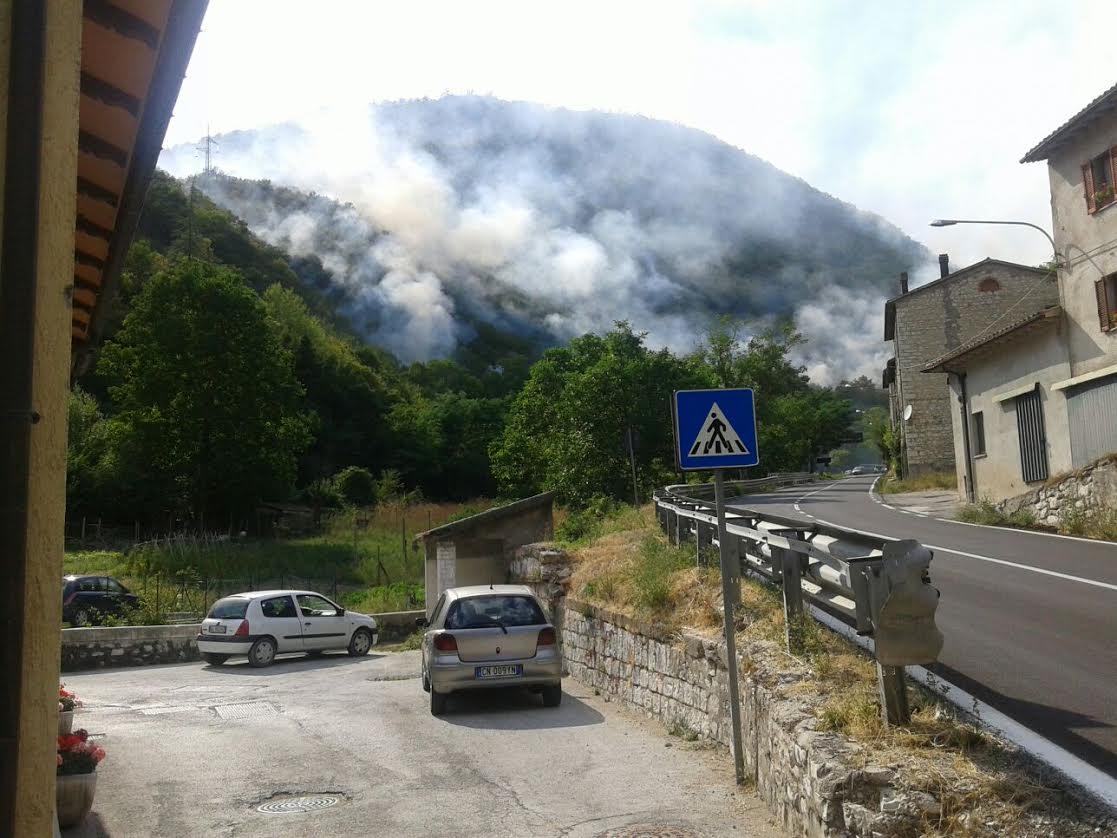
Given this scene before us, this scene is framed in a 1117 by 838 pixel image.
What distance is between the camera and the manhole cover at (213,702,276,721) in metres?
12.6

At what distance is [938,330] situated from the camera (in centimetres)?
4819

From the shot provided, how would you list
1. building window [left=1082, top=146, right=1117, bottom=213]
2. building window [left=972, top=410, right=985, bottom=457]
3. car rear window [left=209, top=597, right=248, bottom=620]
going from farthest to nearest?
building window [left=972, top=410, right=985, bottom=457] → building window [left=1082, top=146, right=1117, bottom=213] → car rear window [left=209, top=597, right=248, bottom=620]

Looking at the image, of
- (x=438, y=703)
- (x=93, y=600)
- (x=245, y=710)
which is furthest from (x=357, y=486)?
(x=438, y=703)

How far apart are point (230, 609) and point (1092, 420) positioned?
1883 centimetres

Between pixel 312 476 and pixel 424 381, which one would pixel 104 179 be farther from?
pixel 424 381

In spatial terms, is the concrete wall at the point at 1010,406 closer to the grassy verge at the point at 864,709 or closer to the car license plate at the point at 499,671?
the grassy verge at the point at 864,709

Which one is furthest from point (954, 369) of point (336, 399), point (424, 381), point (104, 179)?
point (424, 381)

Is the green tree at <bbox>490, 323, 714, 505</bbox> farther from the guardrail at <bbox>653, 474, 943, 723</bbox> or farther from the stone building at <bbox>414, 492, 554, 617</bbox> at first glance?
the guardrail at <bbox>653, 474, 943, 723</bbox>

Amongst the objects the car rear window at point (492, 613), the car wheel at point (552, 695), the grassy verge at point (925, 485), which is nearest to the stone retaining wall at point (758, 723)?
the car wheel at point (552, 695)

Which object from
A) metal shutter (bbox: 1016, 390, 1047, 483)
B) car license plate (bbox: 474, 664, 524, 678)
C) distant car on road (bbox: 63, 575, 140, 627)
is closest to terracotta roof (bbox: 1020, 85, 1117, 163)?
metal shutter (bbox: 1016, 390, 1047, 483)

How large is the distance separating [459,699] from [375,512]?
35.3 metres

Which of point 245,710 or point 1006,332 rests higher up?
point 1006,332

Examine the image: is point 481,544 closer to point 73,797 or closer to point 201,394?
point 73,797

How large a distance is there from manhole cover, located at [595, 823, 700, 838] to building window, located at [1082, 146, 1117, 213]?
2023 centimetres
